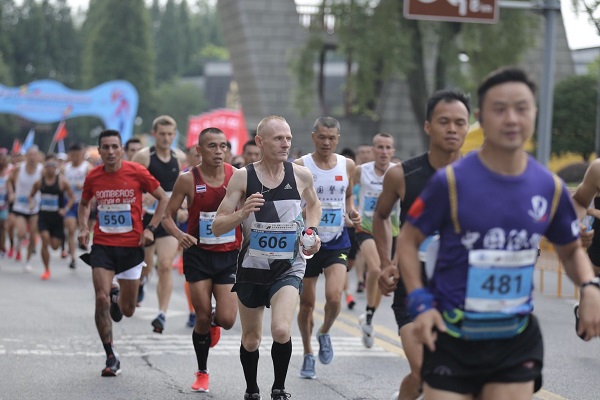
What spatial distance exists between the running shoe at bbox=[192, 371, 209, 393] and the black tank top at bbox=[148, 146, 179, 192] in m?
4.27

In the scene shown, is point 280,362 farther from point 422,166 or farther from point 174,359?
point 174,359

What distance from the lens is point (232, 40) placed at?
4209 cm

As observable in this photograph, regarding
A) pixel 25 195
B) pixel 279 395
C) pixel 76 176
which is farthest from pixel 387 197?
pixel 76 176

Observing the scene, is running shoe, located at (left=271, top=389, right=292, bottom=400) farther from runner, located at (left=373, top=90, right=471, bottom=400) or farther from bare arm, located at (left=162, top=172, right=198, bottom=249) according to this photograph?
bare arm, located at (left=162, top=172, right=198, bottom=249)

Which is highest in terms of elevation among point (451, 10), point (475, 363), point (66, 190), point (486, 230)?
point (451, 10)

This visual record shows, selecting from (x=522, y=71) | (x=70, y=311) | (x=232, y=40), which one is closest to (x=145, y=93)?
(x=232, y=40)

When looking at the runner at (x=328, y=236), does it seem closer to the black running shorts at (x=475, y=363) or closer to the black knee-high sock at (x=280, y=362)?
the black knee-high sock at (x=280, y=362)

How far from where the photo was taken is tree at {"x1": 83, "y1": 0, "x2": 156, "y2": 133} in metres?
116

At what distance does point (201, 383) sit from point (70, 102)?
35534 millimetres

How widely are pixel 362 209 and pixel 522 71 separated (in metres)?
8.13

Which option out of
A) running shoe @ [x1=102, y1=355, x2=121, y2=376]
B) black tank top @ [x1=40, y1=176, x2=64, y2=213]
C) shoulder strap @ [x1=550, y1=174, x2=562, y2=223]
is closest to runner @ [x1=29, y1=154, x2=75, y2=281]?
black tank top @ [x1=40, y1=176, x2=64, y2=213]

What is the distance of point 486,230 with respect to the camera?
471cm

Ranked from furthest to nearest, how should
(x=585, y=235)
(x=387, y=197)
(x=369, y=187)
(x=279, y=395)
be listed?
1. (x=369, y=187)
2. (x=585, y=235)
3. (x=279, y=395)
4. (x=387, y=197)

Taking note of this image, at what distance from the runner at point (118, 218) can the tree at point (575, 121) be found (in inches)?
969
